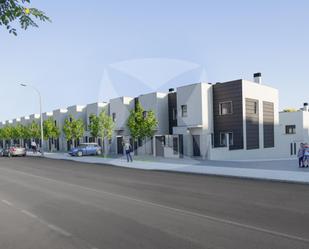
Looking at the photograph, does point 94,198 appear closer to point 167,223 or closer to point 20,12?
point 167,223

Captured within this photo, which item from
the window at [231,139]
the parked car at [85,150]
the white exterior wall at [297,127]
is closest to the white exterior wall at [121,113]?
the parked car at [85,150]

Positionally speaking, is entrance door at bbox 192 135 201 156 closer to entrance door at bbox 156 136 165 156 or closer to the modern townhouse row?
the modern townhouse row

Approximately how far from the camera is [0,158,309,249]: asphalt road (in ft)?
18.6

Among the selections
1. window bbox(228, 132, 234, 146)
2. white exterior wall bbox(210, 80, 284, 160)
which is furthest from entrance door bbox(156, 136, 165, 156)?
white exterior wall bbox(210, 80, 284, 160)

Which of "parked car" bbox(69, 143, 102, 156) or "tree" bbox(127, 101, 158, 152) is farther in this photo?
"parked car" bbox(69, 143, 102, 156)

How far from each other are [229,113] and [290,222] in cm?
2160

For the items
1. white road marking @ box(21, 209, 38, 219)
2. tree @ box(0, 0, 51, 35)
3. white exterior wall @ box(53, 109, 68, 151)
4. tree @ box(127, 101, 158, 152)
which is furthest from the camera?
white exterior wall @ box(53, 109, 68, 151)

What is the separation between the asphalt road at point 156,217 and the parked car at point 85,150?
21.8 m

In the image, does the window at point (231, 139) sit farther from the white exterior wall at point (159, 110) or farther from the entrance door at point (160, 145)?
the white exterior wall at point (159, 110)

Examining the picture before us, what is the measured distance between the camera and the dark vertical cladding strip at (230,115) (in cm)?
2709

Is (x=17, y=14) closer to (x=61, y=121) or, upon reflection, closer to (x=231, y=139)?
(x=231, y=139)

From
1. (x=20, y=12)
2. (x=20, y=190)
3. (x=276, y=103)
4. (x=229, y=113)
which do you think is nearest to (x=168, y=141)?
(x=229, y=113)

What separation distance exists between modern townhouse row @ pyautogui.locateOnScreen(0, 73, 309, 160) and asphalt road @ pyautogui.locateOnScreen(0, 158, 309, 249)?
1468 centimetres

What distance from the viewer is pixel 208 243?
548 cm
